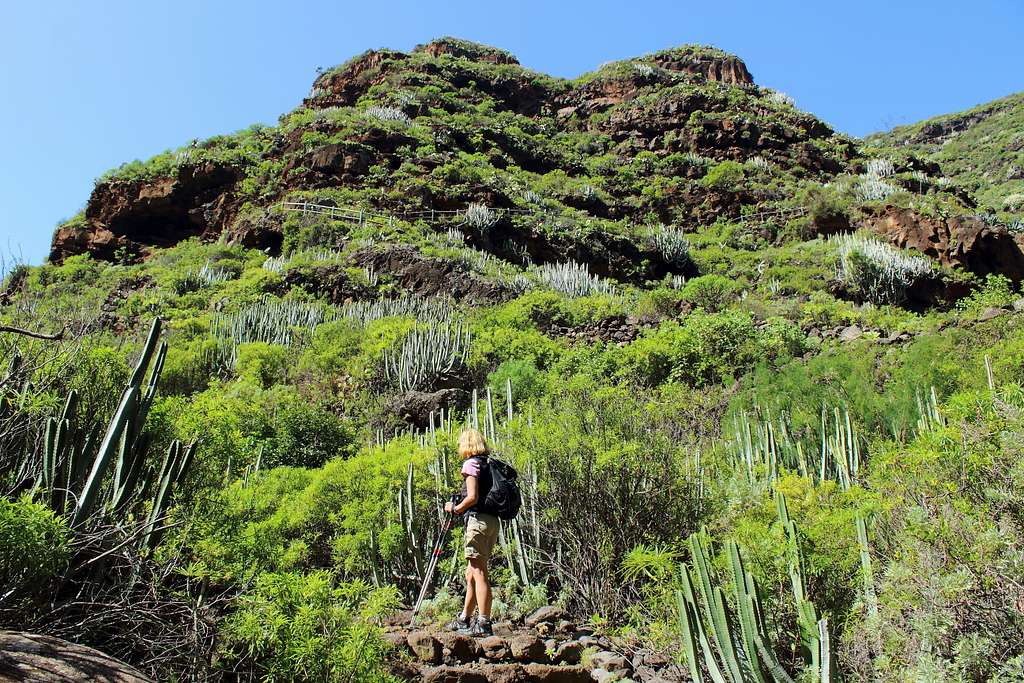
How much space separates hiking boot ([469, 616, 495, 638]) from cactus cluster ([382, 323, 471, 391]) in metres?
9.18

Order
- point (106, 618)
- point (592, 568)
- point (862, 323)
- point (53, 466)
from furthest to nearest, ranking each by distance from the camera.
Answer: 1. point (862, 323)
2. point (592, 568)
3. point (53, 466)
4. point (106, 618)

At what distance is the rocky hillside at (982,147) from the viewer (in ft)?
131

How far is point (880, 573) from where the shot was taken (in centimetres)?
433

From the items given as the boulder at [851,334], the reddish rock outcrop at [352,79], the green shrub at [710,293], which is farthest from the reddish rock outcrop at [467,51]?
the boulder at [851,334]

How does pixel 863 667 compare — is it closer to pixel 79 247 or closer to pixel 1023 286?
pixel 1023 286

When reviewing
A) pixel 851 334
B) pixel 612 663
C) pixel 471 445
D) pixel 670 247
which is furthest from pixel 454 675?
pixel 670 247

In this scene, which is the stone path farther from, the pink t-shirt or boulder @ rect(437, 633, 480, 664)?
the pink t-shirt

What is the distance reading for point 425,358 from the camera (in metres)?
14.4

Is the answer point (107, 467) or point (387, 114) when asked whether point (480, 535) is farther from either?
point (387, 114)

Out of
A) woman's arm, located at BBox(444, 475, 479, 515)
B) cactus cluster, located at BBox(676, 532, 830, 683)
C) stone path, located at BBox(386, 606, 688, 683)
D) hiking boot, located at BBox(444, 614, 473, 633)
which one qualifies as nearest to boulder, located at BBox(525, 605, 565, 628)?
stone path, located at BBox(386, 606, 688, 683)

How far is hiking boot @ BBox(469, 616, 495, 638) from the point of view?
4695 millimetres

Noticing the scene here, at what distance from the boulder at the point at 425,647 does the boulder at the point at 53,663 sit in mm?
1902

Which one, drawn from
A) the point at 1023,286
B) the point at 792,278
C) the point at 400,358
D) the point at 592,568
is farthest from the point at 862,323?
the point at 592,568

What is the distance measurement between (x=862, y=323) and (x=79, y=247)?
31223mm
